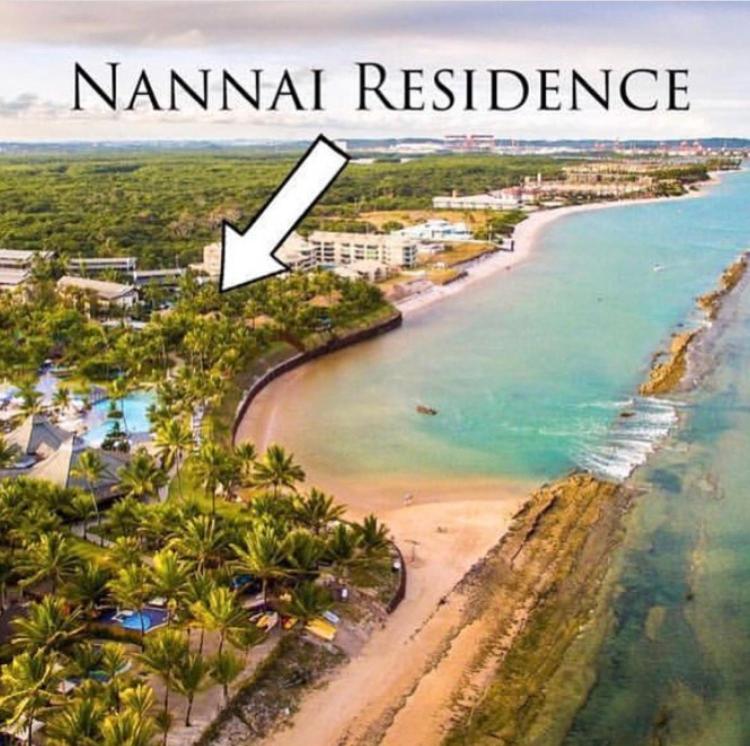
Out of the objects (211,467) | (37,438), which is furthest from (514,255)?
(211,467)

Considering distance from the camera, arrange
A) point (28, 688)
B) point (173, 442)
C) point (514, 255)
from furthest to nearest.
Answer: point (514, 255)
point (173, 442)
point (28, 688)

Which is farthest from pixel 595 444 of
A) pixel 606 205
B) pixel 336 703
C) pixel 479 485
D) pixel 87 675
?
pixel 606 205

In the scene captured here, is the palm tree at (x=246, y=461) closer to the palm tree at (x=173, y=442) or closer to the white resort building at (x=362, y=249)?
the palm tree at (x=173, y=442)


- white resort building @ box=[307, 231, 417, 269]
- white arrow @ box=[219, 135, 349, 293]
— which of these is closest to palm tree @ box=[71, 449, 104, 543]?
white arrow @ box=[219, 135, 349, 293]


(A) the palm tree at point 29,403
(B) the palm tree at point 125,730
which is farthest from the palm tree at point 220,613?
(A) the palm tree at point 29,403

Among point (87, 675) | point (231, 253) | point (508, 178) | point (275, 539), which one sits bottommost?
point (87, 675)

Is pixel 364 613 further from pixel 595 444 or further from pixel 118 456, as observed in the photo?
pixel 595 444

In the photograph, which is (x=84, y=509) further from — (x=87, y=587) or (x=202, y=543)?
(x=202, y=543)
